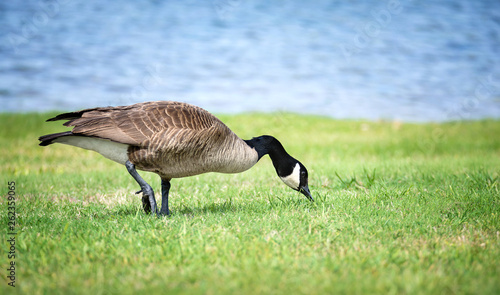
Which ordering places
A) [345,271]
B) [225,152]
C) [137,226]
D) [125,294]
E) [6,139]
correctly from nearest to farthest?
[125,294]
[345,271]
[137,226]
[225,152]
[6,139]

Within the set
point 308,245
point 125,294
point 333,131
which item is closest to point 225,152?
point 308,245

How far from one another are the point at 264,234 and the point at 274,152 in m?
1.88

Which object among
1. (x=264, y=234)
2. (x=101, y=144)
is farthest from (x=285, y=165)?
(x=101, y=144)

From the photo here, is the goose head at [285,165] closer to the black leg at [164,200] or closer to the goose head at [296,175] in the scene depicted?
the goose head at [296,175]

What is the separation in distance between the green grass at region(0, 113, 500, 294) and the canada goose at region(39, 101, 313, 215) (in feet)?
2.10

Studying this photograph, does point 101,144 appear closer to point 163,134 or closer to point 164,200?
point 163,134

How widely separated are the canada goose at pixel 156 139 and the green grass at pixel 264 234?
25.2 inches

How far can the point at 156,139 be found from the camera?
532 centimetres

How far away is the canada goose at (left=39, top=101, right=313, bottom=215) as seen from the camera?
534 cm

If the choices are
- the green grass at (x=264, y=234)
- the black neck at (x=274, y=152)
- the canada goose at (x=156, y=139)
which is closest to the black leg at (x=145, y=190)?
A: the canada goose at (x=156, y=139)

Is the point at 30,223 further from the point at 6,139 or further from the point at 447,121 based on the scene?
the point at 447,121

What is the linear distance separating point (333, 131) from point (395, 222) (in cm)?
1094

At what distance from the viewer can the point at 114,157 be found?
5699 millimetres

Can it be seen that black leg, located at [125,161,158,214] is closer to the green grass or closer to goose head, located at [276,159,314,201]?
the green grass
